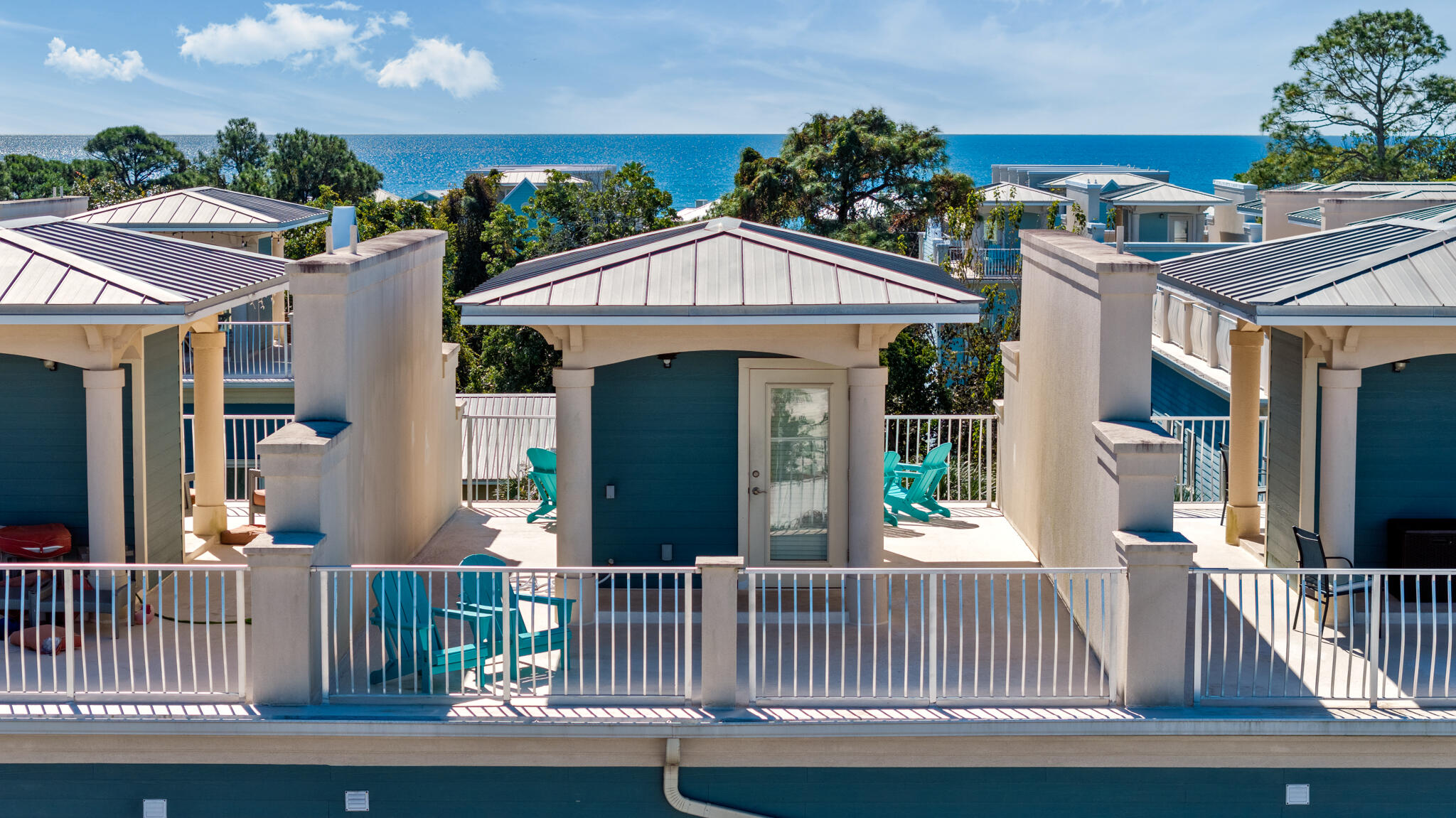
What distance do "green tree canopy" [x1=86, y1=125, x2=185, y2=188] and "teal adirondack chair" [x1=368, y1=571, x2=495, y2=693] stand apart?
70.2 m

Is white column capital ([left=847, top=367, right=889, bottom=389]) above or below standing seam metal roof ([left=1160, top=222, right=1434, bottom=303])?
below

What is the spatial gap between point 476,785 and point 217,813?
5.76 feet

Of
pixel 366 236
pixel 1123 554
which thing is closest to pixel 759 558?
pixel 1123 554

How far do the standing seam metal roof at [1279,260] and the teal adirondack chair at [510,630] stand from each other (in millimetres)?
5754

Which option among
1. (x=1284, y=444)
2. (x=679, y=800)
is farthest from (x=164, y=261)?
(x=1284, y=444)

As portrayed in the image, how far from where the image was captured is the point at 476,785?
372 inches

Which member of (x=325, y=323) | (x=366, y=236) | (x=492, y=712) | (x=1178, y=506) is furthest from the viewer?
(x=366, y=236)

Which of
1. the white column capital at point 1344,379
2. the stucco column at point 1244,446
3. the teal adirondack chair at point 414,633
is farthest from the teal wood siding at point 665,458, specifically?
the stucco column at point 1244,446

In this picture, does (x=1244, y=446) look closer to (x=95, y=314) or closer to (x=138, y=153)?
(x=95, y=314)

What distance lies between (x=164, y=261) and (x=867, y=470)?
6.32 meters

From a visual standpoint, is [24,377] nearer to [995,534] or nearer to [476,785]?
[476,785]

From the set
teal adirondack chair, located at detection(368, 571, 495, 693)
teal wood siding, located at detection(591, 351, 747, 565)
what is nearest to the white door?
teal wood siding, located at detection(591, 351, 747, 565)

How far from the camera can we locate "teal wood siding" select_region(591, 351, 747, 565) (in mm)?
11836

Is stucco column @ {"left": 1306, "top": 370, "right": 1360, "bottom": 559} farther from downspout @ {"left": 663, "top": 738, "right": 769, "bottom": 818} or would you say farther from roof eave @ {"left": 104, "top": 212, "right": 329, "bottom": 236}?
roof eave @ {"left": 104, "top": 212, "right": 329, "bottom": 236}
